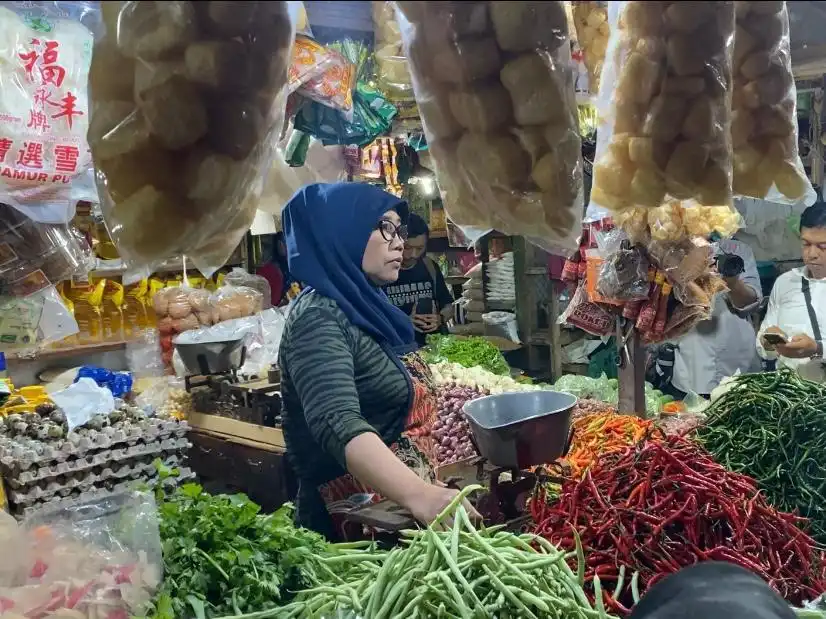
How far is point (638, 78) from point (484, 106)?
7.0 inches

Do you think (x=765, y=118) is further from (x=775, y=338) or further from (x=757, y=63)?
(x=775, y=338)

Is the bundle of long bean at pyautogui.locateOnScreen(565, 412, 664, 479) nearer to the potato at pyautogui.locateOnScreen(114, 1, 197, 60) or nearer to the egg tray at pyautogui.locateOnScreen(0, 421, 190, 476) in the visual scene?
the egg tray at pyautogui.locateOnScreen(0, 421, 190, 476)

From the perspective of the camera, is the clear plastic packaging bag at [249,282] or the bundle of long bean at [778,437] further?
the clear plastic packaging bag at [249,282]

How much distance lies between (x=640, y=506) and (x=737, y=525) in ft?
0.73

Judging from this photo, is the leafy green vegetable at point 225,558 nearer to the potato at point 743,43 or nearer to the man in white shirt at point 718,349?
the potato at point 743,43

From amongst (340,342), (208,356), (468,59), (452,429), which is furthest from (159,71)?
(208,356)

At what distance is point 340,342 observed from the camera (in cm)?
220

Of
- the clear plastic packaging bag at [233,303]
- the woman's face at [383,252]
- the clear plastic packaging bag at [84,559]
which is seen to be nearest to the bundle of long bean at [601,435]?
the woman's face at [383,252]

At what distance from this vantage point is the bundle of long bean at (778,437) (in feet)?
7.03

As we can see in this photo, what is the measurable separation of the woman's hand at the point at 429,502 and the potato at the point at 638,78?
3.90 feet

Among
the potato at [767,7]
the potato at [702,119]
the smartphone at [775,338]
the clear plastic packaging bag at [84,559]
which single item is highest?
the potato at [767,7]

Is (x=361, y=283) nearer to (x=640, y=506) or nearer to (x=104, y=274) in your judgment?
(x=640, y=506)

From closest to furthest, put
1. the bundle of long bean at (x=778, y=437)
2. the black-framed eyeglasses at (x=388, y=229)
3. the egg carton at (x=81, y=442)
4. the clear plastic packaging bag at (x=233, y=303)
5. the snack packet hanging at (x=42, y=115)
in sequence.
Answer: the snack packet hanging at (x=42, y=115) → the bundle of long bean at (x=778, y=437) → the black-framed eyeglasses at (x=388, y=229) → the egg carton at (x=81, y=442) → the clear plastic packaging bag at (x=233, y=303)

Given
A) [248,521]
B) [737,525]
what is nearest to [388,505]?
[248,521]
